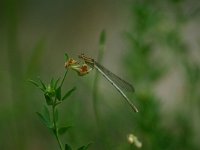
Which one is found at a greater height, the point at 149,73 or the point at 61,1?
the point at 149,73

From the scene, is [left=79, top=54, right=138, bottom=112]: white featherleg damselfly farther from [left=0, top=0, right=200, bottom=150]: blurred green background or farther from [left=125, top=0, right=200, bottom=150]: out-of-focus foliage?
[left=125, top=0, right=200, bottom=150]: out-of-focus foliage

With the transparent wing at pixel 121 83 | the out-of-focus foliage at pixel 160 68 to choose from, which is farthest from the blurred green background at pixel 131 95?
the transparent wing at pixel 121 83

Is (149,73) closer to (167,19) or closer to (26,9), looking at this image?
(167,19)

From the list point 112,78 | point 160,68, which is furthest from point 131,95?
point 112,78

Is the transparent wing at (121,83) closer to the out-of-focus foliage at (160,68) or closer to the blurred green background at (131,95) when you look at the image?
the blurred green background at (131,95)

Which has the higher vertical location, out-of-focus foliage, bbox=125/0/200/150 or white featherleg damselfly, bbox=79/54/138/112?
white featherleg damselfly, bbox=79/54/138/112

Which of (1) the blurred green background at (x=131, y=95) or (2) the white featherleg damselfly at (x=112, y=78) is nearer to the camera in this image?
(2) the white featherleg damselfly at (x=112, y=78)

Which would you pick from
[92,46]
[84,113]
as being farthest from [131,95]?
[92,46]

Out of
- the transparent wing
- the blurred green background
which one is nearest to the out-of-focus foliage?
the blurred green background
